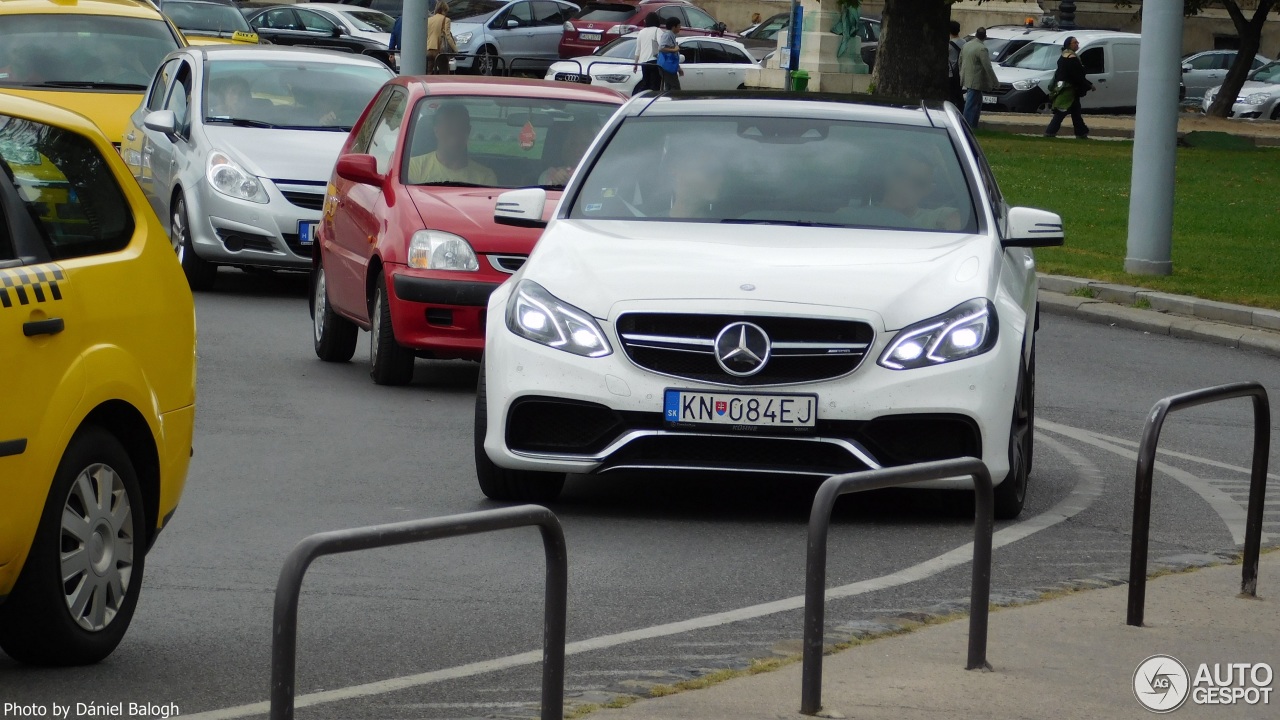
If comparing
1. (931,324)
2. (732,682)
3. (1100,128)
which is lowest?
(1100,128)

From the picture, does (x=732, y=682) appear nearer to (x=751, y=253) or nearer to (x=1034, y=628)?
(x=1034, y=628)

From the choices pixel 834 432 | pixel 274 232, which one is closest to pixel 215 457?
pixel 834 432

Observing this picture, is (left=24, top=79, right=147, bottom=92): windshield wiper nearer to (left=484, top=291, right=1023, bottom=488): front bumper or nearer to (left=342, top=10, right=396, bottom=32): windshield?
(left=484, top=291, right=1023, bottom=488): front bumper

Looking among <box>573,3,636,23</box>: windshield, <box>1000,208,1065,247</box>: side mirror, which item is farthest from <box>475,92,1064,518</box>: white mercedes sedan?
<box>573,3,636,23</box>: windshield

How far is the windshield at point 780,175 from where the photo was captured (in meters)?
8.65

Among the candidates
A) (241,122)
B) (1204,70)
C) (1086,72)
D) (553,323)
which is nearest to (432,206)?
(553,323)

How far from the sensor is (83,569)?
5.53 metres

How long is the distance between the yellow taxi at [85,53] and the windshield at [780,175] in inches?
376

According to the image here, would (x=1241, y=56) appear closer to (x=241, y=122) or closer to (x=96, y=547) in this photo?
(x=241, y=122)

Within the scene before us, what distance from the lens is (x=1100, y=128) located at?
36.7m

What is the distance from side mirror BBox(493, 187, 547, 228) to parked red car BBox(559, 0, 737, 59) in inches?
1388

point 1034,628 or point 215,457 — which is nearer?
point 1034,628

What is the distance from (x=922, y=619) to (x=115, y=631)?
2360 mm

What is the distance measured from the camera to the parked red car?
149ft
